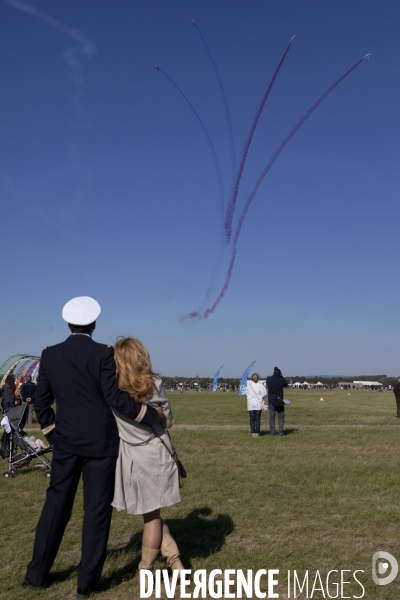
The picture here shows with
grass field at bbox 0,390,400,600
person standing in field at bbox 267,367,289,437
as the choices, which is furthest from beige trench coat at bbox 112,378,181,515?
person standing in field at bbox 267,367,289,437

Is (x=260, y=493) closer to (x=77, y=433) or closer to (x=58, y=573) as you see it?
(x=58, y=573)

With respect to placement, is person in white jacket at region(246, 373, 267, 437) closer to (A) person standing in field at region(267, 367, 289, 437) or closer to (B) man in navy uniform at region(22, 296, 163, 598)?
(A) person standing in field at region(267, 367, 289, 437)

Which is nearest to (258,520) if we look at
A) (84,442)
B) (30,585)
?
(30,585)

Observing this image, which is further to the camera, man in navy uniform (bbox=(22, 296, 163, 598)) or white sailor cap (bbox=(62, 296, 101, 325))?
white sailor cap (bbox=(62, 296, 101, 325))

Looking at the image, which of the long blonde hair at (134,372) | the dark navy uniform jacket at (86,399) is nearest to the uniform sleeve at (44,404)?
the dark navy uniform jacket at (86,399)

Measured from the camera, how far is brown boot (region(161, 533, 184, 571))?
4.39 metres

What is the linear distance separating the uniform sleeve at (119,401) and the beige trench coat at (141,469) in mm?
123

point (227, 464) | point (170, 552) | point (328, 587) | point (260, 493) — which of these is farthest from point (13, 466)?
point (328, 587)

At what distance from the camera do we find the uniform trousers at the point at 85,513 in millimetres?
4156

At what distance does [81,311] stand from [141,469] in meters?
1.28

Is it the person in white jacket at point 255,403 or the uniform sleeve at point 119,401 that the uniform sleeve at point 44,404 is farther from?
the person in white jacket at point 255,403

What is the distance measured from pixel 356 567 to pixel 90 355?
2861mm

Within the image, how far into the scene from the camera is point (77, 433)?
419 centimetres

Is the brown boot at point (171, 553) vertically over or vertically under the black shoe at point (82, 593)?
over
